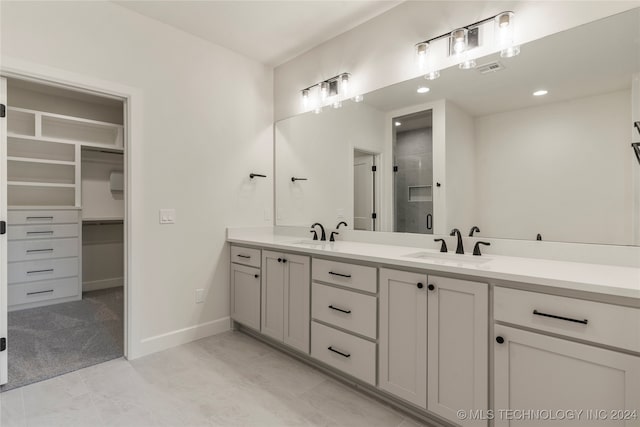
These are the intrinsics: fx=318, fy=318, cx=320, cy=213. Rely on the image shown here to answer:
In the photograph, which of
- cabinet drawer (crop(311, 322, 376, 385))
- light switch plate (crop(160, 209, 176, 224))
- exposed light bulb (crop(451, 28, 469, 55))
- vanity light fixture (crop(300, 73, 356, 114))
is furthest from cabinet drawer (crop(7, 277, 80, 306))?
exposed light bulb (crop(451, 28, 469, 55))

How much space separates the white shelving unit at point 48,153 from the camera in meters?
3.68

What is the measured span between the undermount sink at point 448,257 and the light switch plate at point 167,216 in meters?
1.87

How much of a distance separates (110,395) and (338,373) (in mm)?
1388

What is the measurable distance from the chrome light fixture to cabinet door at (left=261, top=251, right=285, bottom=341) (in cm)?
138

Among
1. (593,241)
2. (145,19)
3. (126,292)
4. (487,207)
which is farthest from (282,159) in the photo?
(593,241)

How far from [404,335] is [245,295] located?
155 centimetres

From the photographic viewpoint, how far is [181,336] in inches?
105

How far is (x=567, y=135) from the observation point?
1653mm

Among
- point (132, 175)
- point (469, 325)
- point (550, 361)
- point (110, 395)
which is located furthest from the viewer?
point (132, 175)

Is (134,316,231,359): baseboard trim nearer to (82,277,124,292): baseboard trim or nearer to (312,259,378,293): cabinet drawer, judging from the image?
(312,259,378,293): cabinet drawer

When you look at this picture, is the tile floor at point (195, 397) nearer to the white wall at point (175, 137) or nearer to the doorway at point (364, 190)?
the white wall at point (175, 137)

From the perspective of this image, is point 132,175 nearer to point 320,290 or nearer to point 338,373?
point 320,290

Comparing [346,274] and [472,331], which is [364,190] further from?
[472,331]

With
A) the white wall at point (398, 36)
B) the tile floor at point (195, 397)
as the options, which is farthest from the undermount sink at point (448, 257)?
the white wall at point (398, 36)
